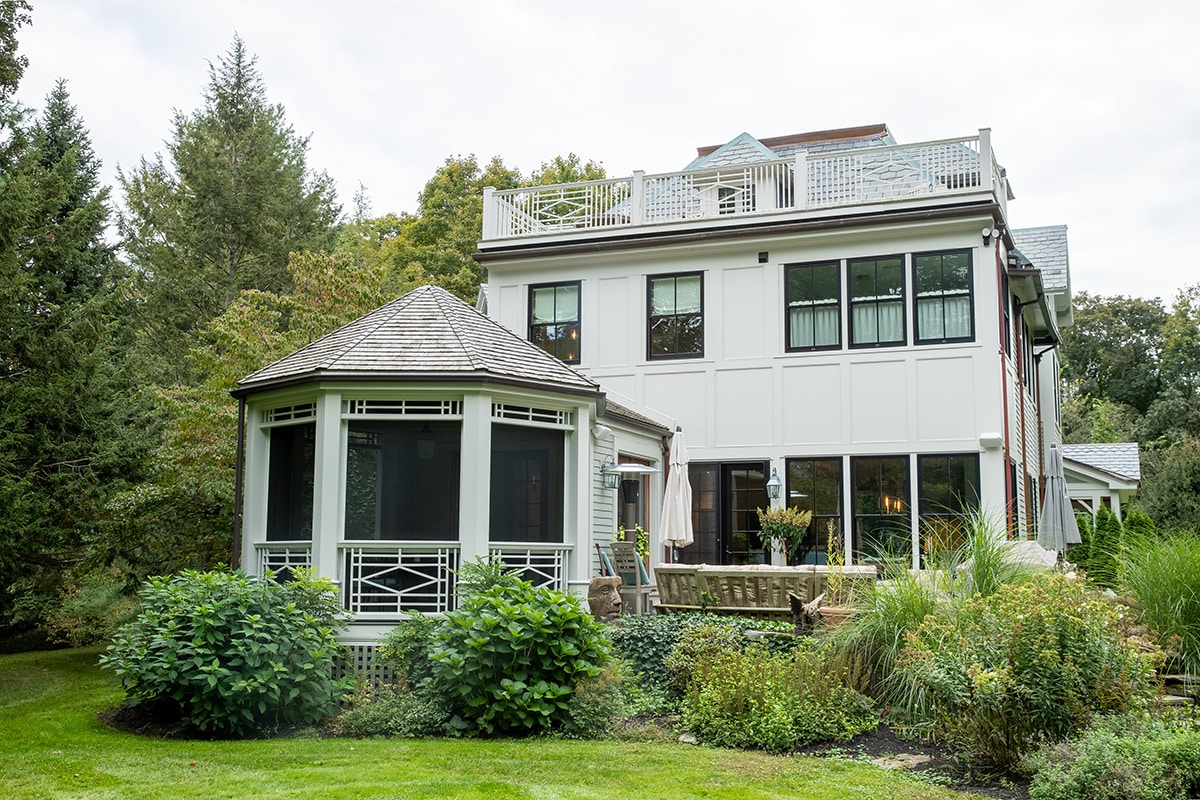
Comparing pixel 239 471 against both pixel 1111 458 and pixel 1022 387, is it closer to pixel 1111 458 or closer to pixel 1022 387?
pixel 1022 387

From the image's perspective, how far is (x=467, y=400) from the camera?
10078mm

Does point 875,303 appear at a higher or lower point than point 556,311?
lower

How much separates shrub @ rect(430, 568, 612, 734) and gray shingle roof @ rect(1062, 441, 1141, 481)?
54.7 feet

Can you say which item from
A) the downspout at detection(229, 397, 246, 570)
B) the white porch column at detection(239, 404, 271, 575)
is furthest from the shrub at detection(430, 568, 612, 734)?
the downspout at detection(229, 397, 246, 570)

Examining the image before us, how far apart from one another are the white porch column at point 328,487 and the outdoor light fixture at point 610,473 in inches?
144

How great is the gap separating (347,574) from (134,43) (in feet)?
22.3

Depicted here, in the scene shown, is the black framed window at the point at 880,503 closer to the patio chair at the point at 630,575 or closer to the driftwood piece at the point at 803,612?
the patio chair at the point at 630,575

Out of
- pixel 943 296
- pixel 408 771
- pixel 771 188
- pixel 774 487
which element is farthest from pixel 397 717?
pixel 771 188

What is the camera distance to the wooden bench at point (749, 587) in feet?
32.7

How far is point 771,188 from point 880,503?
4897mm

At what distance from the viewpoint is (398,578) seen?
996cm

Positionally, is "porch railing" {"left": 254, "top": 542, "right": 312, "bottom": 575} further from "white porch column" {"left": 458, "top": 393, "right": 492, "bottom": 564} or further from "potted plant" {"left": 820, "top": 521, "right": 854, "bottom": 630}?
"potted plant" {"left": 820, "top": 521, "right": 854, "bottom": 630}

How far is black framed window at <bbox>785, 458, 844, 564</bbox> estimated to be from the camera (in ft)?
47.0

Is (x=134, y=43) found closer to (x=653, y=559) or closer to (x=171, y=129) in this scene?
(x=653, y=559)
